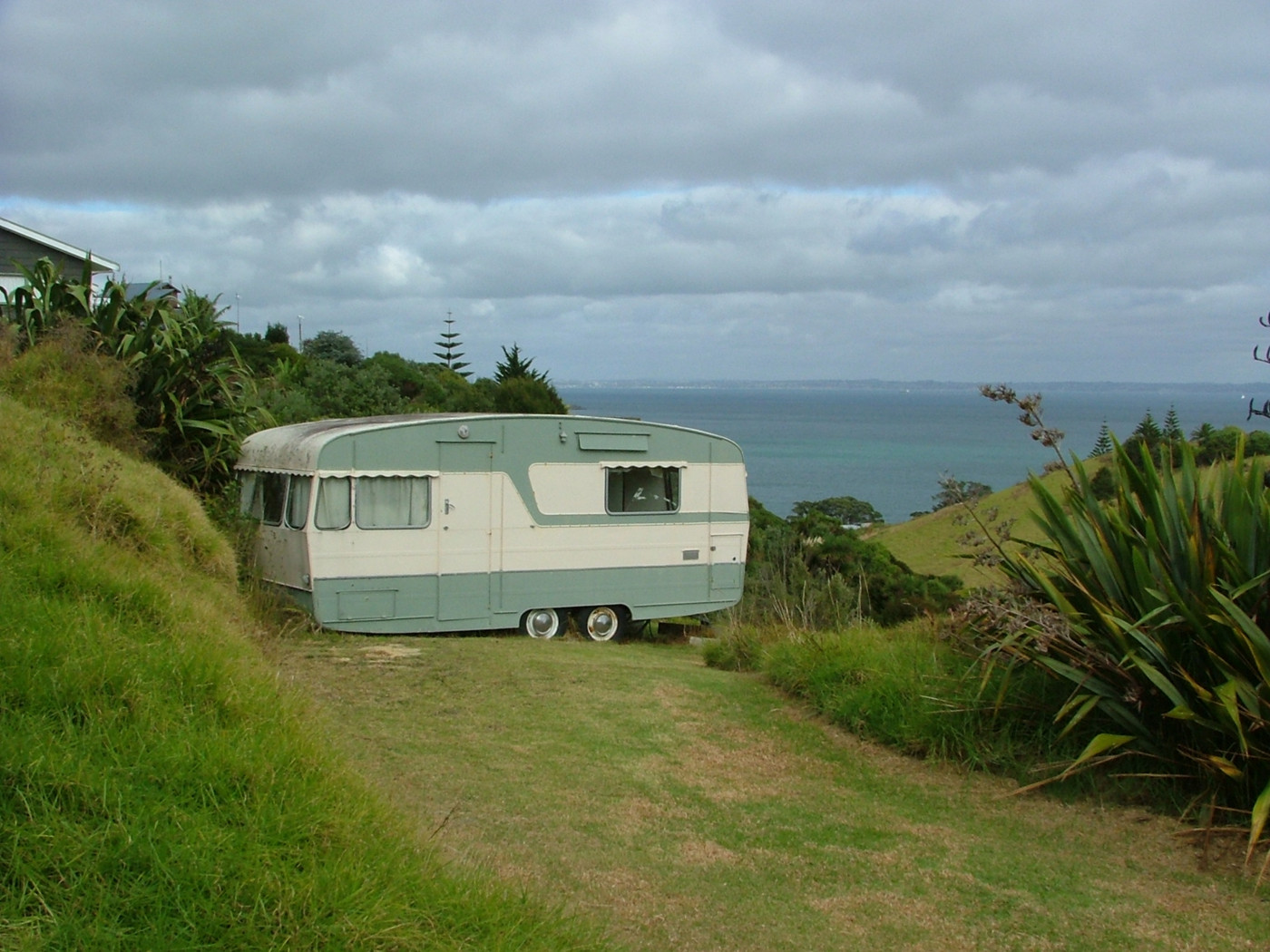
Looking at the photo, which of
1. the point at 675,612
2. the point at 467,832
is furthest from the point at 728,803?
the point at 675,612

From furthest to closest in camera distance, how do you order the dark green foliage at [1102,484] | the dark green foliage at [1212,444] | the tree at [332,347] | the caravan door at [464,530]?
the tree at [332,347] < the caravan door at [464,530] < the dark green foliage at [1102,484] < the dark green foliage at [1212,444]

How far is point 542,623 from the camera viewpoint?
541 inches

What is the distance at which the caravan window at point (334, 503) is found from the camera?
12164mm

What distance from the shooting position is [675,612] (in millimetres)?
14633

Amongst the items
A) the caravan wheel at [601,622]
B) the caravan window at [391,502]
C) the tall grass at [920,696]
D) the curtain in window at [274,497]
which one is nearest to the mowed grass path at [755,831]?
the tall grass at [920,696]

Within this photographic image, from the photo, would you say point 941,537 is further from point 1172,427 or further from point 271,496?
point 271,496

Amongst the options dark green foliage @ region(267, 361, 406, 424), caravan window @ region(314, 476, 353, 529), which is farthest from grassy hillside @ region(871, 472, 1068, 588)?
dark green foliage @ region(267, 361, 406, 424)

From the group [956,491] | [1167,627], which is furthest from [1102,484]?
[1167,627]

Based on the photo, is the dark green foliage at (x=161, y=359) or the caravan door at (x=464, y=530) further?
the caravan door at (x=464, y=530)

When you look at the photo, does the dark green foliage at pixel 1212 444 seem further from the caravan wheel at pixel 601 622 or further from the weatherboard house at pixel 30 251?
the weatherboard house at pixel 30 251

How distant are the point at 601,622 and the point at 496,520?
198cm

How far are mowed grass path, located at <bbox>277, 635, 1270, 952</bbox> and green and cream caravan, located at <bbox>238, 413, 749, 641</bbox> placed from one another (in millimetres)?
3979

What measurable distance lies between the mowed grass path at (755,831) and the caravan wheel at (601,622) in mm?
5390

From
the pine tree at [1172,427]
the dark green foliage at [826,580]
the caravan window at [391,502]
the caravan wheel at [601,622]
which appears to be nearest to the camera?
the pine tree at [1172,427]
